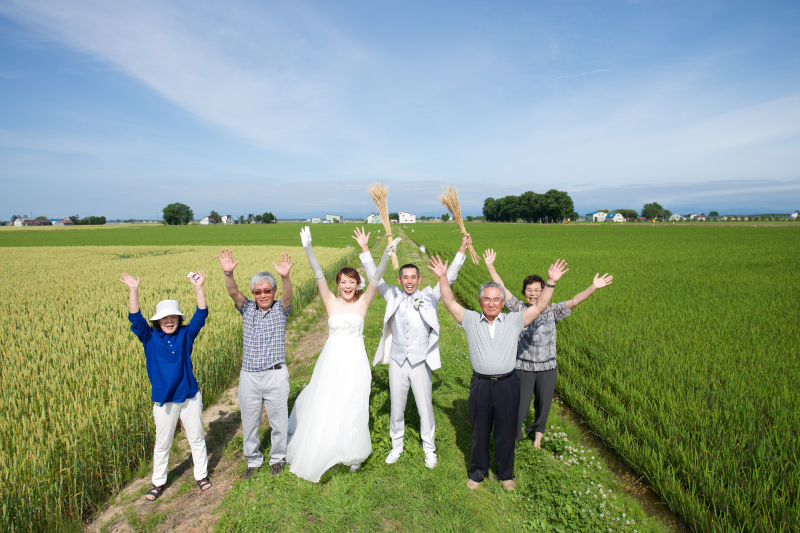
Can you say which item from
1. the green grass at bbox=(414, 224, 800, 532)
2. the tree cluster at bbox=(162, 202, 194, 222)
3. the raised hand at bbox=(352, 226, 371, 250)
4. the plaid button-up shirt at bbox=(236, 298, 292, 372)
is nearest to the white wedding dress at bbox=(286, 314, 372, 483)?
the plaid button-up shirt at bbox=(236, 298, 292, 372)

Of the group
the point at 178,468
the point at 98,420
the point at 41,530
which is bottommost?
the point at 178,468

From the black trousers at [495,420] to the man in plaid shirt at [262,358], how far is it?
78.2 inches

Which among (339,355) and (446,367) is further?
(446,367)

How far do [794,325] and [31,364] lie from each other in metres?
13.2

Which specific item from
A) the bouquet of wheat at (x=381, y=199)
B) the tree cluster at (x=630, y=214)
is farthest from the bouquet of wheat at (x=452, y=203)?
the tree cluster at (x=630, y=214)

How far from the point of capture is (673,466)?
375 cm

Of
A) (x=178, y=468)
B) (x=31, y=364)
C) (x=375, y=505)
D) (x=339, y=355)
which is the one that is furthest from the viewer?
(x=31, y=364)

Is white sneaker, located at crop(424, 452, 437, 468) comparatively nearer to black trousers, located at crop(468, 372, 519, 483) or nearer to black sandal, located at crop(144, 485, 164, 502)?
black trousers, located at crop(468, 372, 519, 483)

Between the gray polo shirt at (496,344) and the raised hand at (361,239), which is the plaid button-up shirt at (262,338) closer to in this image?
the raised hand at (361,239)

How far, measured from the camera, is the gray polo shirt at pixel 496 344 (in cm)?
350

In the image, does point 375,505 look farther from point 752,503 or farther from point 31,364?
point 31,364

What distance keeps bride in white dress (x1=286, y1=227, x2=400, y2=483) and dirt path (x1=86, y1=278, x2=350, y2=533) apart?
0.81 meters

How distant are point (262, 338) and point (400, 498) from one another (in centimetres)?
213

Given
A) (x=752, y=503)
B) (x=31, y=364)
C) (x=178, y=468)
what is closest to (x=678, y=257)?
(x=752, y=503)
